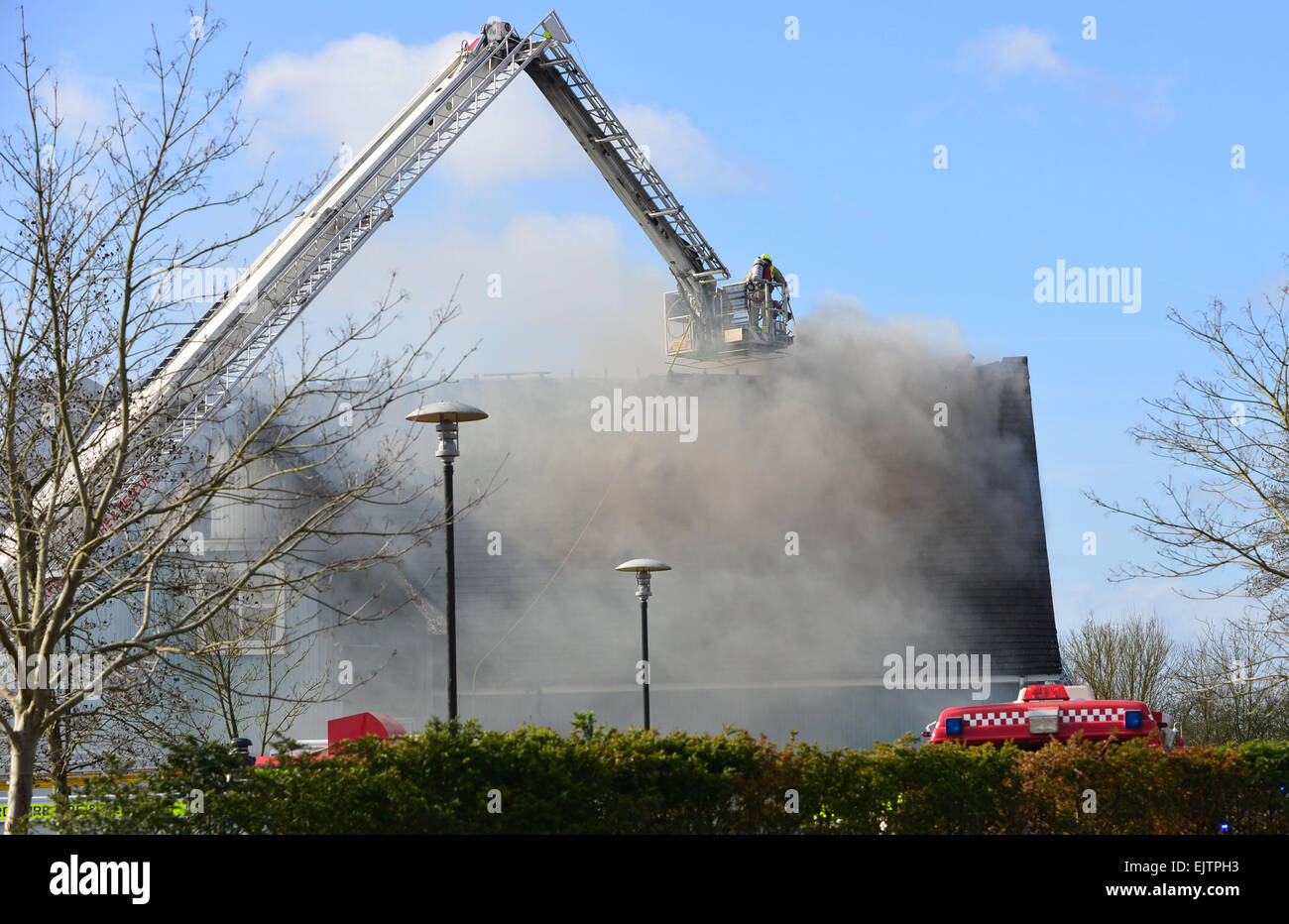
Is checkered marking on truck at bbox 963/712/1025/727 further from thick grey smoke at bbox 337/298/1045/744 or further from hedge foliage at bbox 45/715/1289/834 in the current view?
thick grey smoke at bbox 337/298/1045/744

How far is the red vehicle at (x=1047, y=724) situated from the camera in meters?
9.66

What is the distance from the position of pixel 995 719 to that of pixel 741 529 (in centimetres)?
2165

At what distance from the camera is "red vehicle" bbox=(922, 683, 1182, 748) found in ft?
31.7

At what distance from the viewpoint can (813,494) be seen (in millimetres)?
32031

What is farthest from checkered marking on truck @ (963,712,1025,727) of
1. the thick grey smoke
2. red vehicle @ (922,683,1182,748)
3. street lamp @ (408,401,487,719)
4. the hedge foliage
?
the thick grey smoke

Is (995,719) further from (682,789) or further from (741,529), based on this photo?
(741,529)

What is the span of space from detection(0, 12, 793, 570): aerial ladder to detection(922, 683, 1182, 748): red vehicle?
7189 millimetres

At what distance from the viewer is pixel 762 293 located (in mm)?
25641
